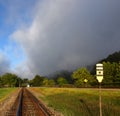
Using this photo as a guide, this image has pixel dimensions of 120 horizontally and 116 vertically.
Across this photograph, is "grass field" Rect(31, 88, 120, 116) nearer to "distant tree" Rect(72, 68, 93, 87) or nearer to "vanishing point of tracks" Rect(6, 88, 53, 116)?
"vanishing point of tracks" Rect(6, 88, 53, 116)

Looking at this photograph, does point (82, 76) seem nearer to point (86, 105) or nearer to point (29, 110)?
point (86, 105)

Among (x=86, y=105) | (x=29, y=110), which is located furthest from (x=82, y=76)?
(x=29, y=110)

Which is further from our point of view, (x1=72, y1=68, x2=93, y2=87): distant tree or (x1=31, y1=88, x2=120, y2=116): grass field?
(x1=72, y1=68, x2=93, y2=87): distant tree

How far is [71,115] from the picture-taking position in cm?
1991

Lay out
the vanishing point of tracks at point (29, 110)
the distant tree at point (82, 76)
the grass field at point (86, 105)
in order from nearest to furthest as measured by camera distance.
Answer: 1. the grass field at point (86, 105)
2. the vanishing point of tracks at point (29, 110)
3. the distant tree at point (82, 76)

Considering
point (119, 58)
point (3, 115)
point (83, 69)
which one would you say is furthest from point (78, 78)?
point (3, 115)

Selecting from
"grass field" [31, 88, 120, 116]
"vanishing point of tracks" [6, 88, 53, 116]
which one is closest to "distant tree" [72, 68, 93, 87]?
"grass field" [31, 88, 120, 116]

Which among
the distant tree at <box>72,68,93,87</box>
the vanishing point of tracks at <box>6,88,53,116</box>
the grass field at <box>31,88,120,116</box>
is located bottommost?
the vanishing point of tracks at <box>6,88,53,116</box>

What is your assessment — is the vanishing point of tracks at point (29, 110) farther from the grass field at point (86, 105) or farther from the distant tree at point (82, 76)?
the distant tree at point (82, 76)

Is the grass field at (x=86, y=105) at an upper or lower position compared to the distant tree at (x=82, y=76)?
lower

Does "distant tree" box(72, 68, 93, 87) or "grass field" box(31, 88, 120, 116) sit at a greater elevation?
"distant tree" box(72, 68, 93, 87)

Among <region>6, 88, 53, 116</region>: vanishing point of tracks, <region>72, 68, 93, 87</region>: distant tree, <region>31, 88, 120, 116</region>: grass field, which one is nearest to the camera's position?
<region>31, 88, 120, 116</region>: grass field

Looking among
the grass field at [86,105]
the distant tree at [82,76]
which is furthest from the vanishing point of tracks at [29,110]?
the distant tree at [82,76]

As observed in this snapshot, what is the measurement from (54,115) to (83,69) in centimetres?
11183
